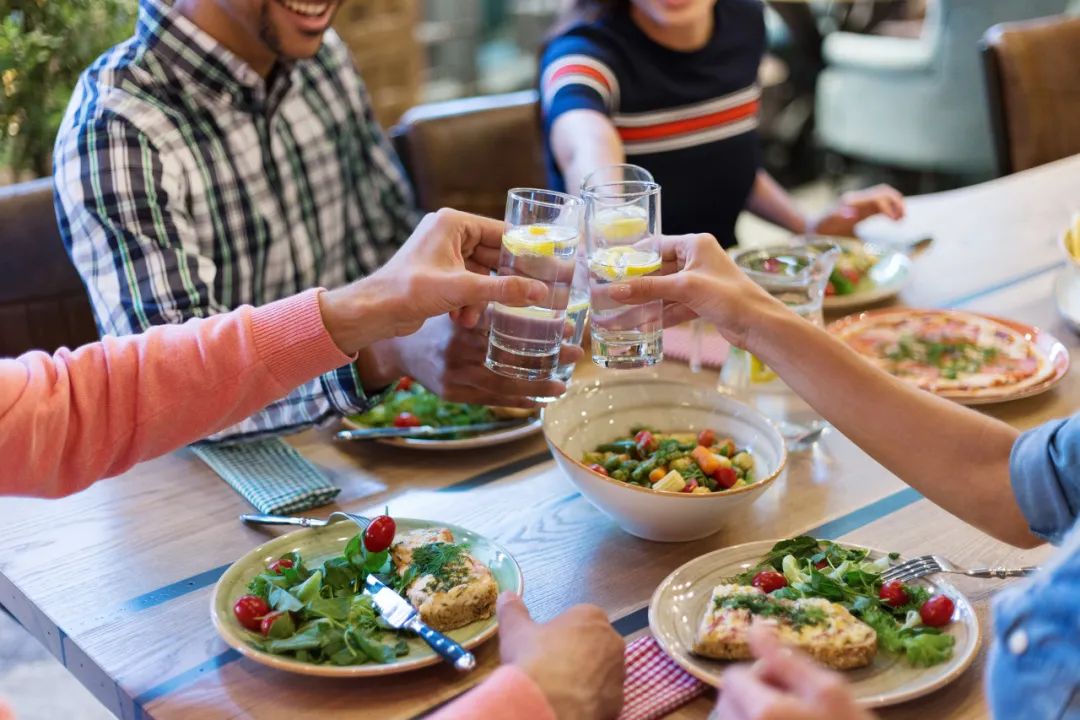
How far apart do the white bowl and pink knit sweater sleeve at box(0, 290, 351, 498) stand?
0.30m

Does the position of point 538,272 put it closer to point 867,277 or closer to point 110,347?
point 110,347

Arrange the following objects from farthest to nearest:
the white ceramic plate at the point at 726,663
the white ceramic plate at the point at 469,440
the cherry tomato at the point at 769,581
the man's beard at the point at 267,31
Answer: the man's beard at the point at 267,31, the white ceramic plate at the point at 469,440, the cherry tomato at the point at 769,581, the white ceramic plate at the point at 726,663

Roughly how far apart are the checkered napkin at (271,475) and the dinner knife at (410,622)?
0.80 ft

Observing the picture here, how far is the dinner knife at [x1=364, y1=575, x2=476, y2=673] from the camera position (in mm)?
1047

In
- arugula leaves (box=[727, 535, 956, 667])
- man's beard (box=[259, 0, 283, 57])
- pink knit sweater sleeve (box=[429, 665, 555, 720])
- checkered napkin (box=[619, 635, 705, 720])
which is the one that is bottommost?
checkered napkin (box=[619, 635, 705, 720])

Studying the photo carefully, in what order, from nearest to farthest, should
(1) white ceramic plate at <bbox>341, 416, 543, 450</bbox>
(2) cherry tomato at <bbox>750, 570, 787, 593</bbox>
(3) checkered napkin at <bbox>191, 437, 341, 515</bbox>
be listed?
(2) cherry tomato at <bbox>750, 570, 787, 593</bbox>
(3) checkered napkin at <bbox>191, 437, 341, 515</bbox>
(1) white ceramic plate at <bbox>341, 416, 543, 450</bbox>

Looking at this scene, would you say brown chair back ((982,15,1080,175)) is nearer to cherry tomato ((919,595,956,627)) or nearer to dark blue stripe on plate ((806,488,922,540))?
dark blue stripe on plate ((806,488,922,540))

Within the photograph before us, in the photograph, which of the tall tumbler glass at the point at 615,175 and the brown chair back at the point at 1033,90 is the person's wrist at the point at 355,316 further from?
the brown chair back at the point at 1033,90

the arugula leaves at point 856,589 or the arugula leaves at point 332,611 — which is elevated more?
the arugula leaves at point 332,611

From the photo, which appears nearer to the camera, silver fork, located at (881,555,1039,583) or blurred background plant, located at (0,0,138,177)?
silver fork, located at (881,555,1039,583)

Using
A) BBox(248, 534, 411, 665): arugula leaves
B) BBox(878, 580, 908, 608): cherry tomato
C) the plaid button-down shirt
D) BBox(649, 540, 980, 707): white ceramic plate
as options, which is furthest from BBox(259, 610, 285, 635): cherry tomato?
BBox(878, 580, 908, 608): cherry tomato

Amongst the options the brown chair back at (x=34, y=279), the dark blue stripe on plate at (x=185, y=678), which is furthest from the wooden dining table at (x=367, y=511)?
the brown chair back at (x=34, y=279)

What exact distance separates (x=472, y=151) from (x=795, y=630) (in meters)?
1.56

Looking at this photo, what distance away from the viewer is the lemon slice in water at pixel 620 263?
1.26 meters
